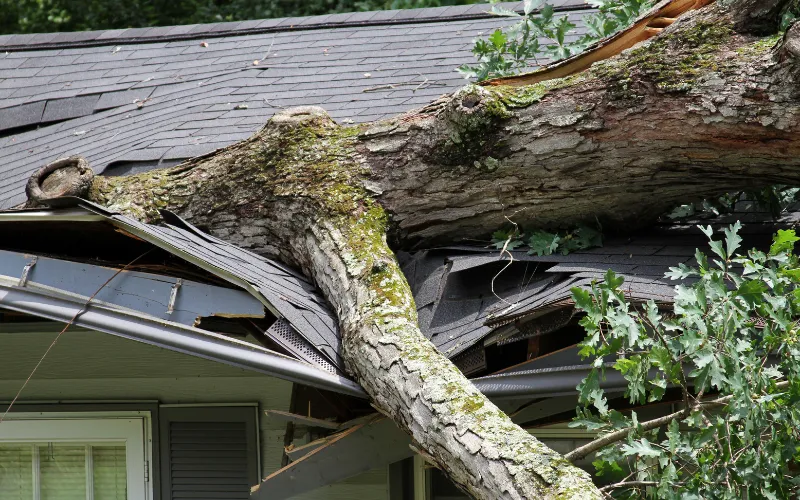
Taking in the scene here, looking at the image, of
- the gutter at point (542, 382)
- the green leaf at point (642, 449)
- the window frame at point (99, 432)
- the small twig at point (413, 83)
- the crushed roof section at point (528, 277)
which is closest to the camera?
the green leaf at point (642, 449)

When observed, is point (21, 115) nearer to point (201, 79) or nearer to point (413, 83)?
point (201, 79)

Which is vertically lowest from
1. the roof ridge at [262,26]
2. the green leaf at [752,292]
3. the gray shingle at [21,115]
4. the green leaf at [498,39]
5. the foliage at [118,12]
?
the green leaf at [752,292]

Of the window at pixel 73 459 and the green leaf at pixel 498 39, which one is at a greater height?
the green leaf at pixel 498 39

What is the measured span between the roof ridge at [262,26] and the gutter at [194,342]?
14.4 feet

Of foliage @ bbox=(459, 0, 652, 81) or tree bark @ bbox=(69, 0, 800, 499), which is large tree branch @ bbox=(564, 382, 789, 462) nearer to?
tree bark @ bbox=(69, 0, 800, 499)

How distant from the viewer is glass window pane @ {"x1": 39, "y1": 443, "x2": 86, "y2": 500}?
4.98m

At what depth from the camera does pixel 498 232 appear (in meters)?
4.04

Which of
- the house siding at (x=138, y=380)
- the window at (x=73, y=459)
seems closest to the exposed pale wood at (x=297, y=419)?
the house siding at (x=138, y=380)

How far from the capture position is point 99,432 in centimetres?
489

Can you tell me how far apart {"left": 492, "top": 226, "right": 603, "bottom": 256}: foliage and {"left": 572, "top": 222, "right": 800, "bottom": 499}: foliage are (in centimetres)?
90

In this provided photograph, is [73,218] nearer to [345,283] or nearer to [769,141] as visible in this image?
[345,283]

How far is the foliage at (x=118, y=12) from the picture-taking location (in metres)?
15.1

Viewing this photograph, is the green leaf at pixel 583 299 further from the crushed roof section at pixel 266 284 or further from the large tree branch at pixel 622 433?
the crushed roof section at pixel 266 284

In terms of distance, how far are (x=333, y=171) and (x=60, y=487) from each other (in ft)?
7.49
